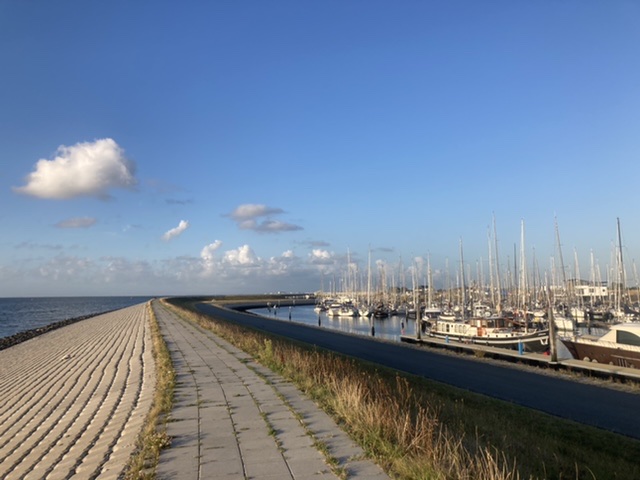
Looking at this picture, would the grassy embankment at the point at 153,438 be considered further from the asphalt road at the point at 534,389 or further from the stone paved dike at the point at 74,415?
the asphalt road at the point at 534,389

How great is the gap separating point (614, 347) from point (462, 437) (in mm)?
18538

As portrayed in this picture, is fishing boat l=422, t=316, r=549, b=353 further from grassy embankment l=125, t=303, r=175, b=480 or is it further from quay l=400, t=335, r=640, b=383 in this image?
grassy embankment l=125, t=303, r=175, b=480

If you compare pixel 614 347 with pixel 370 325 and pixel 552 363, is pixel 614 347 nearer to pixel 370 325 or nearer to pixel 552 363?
pixel 552 363

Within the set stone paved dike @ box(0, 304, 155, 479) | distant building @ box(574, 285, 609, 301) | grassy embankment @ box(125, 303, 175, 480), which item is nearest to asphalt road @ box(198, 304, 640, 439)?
grassy embankment @ box(125, 303, 175, 480)

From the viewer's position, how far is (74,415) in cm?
1184

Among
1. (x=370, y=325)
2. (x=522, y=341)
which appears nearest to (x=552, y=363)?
(x=522, y=341)

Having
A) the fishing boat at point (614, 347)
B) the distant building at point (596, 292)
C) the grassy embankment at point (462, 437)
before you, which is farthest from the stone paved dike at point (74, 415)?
the distant building at point (596, 292)

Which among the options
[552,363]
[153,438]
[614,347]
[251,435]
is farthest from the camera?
[614,347]

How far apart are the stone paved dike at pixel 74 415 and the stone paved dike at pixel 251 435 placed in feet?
2.80

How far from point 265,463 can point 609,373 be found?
17.1 metres

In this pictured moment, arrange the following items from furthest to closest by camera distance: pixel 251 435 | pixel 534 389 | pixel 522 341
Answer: pixel 522 341, pixel 534 389, pixel 251 435

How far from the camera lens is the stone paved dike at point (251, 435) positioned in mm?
5934

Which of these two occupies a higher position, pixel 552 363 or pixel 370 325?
pixel 552 363

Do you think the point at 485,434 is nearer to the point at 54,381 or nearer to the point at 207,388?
the point at 207,388
